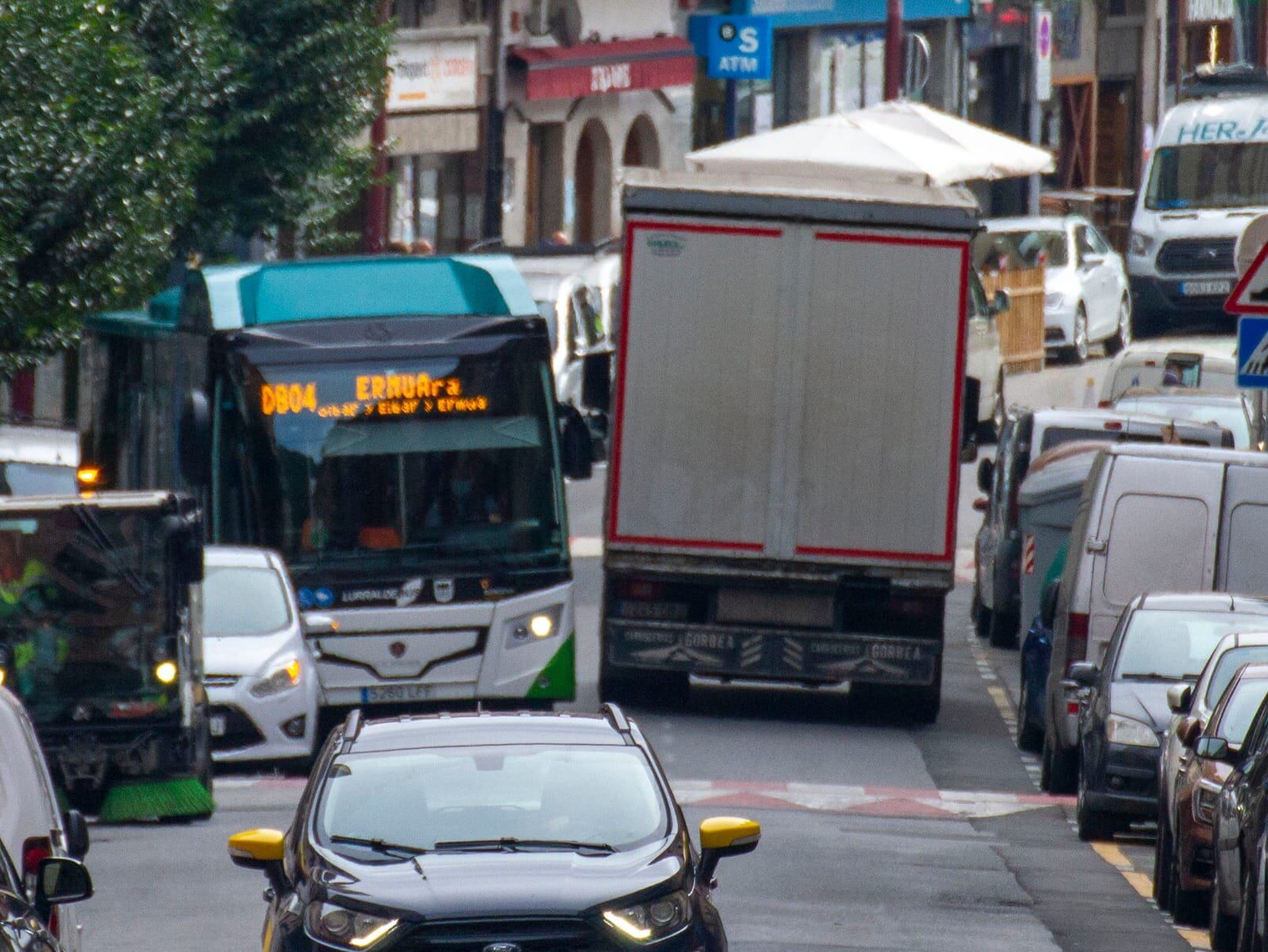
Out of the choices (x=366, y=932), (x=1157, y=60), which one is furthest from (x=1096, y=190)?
(x=366, y=932)

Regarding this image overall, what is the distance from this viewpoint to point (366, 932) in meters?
9.02

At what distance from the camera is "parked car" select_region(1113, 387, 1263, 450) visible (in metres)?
27.7

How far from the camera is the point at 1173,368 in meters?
32.5

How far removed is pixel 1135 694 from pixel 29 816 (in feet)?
27.9

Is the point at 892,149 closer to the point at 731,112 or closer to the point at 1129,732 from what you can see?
the point at 731,112

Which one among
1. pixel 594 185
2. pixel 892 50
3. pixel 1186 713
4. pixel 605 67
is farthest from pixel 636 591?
pixel 594 185

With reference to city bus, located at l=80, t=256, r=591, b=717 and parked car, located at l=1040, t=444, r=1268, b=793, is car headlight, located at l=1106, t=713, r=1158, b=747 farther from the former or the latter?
city bus, located at l=80, t=256, r=591, b=717

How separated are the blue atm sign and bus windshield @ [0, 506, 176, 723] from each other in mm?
37033

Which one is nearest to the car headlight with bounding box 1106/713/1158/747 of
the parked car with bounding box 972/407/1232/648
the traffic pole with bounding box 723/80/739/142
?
the parked car with bounding box 972/407/1232/648

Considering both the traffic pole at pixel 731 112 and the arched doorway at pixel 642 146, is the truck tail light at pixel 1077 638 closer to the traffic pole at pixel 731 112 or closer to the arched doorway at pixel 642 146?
the arched doorway at pixel 642 146

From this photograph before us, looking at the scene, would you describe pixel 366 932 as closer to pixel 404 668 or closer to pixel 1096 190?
pixel 404 668

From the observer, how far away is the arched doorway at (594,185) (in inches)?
2018

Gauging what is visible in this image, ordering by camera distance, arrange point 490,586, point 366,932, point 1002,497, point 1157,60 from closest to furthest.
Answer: point 366,932, point 490,586, point 1002,497, point 1157,60

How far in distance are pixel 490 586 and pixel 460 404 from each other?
46.7 inches
